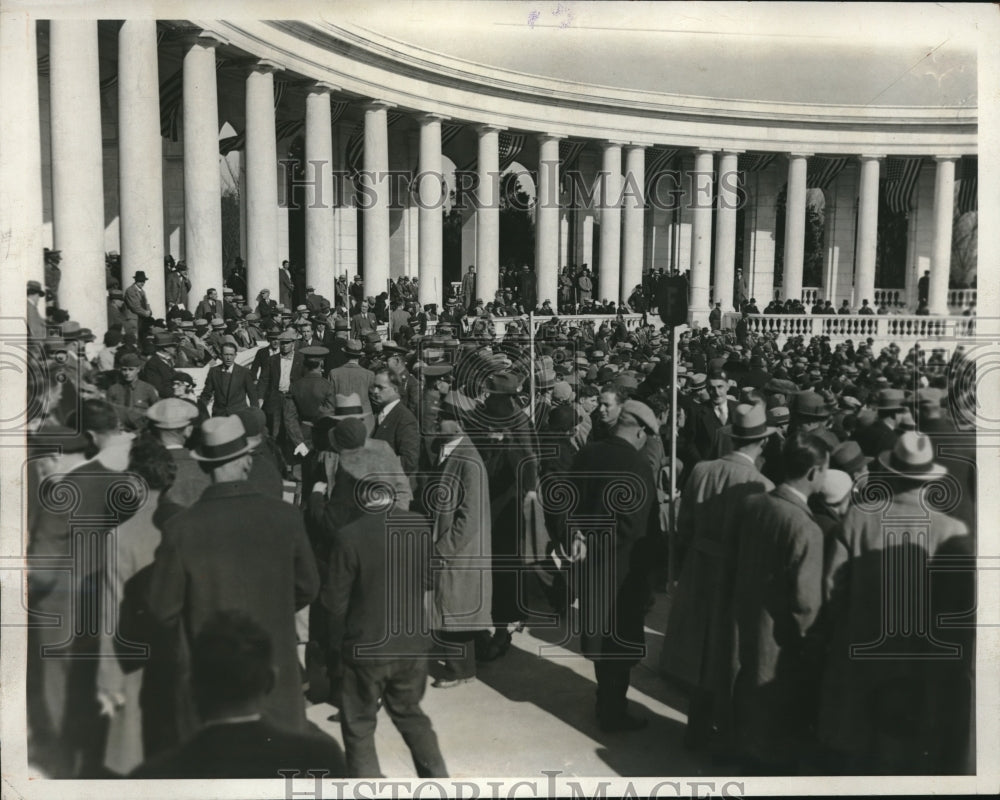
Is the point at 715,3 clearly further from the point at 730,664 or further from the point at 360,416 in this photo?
the point at 730,664

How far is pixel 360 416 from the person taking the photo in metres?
11.3

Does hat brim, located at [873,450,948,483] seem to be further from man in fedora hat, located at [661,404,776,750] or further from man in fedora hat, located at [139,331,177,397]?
man in fedora hat, located at [139,331,177,397]

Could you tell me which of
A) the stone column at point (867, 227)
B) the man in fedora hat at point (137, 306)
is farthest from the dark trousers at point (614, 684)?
the stone column at point (867, 227)

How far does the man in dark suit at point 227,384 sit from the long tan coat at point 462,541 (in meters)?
7.24

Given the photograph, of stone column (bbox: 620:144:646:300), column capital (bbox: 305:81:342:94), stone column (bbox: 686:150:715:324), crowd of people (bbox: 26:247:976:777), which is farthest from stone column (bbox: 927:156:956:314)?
crowd of people (bbox: 26:247:976:777)

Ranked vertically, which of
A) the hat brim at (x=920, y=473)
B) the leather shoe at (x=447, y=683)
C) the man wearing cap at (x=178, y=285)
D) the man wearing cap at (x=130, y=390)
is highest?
the man wearing cap at (x=178, y=285)

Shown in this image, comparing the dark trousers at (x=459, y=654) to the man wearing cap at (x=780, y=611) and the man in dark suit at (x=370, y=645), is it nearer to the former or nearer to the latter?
the man in dark suit at (x=370, y=645)

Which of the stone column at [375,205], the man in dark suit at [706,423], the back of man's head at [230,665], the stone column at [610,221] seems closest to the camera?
the back of man's head at [230,665]

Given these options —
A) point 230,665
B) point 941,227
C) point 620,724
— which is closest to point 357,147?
point 941,227

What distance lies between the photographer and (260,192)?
2992cm

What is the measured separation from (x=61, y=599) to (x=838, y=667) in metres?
7.66

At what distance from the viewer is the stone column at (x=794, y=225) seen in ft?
174

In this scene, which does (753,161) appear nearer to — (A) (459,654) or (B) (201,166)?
(B) (201,166)

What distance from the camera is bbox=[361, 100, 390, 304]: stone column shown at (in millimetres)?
36125
